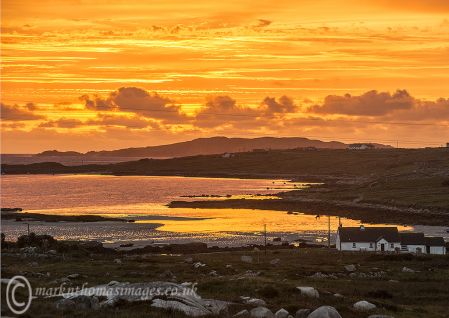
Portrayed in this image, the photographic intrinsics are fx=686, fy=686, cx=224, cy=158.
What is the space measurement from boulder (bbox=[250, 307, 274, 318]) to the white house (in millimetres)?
55020

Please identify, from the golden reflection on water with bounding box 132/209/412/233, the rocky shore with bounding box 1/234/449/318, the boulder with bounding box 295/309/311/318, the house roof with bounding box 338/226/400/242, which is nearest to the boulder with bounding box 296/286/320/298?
the rocky shore with bounding box 1/234/449/318

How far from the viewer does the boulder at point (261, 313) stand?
32419 millimetres

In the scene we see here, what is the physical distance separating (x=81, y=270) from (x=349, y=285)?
21468 mm

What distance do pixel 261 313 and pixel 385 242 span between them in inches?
2333

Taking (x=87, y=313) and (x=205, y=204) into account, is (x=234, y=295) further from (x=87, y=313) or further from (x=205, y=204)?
(x=205, y=204)

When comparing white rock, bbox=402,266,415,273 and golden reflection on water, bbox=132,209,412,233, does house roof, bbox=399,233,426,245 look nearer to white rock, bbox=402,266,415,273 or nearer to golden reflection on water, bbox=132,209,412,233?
white rock, bbox=402,266,415,273

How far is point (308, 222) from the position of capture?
127812mm

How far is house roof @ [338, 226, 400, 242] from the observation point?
87.8 meters

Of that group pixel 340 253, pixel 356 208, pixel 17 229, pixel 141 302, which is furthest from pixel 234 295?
pixel 356 208

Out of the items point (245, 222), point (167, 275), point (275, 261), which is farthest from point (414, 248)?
point (167, 275)

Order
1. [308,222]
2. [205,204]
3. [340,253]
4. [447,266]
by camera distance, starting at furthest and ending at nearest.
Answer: [205,204] < [308,222] < [340,253] < [447,266]

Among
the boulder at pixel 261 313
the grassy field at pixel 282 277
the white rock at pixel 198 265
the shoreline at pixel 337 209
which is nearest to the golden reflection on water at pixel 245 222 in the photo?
the shoreline at pixel 337 209

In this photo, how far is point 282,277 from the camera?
54875mm

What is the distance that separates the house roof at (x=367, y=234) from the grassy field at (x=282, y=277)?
174 inches
